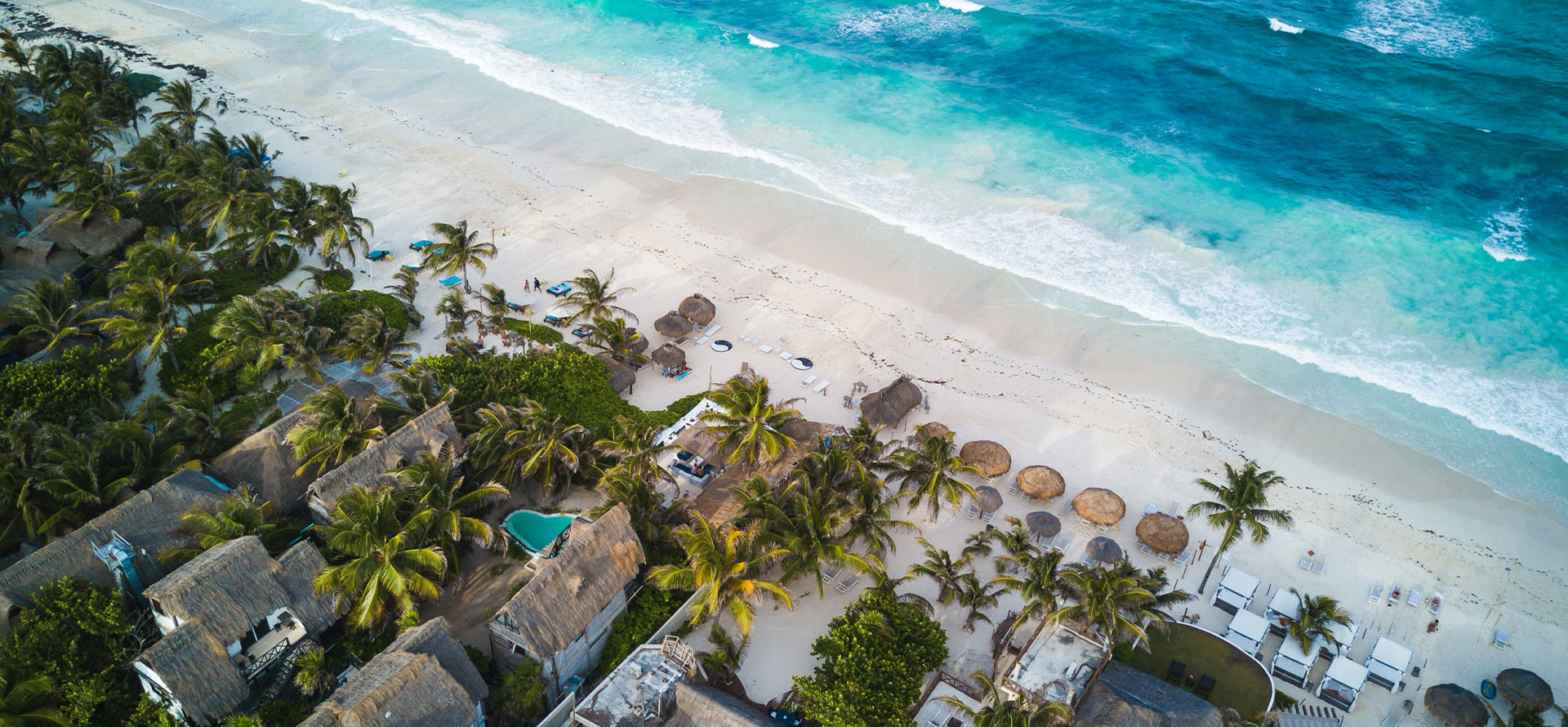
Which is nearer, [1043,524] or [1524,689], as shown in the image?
[1524,689]

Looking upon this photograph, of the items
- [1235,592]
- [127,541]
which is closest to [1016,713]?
[1235,592]

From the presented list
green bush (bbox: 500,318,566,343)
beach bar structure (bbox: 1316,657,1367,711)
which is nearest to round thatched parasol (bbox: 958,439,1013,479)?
beach bar structure (bbox: 1316,657,1367,711)

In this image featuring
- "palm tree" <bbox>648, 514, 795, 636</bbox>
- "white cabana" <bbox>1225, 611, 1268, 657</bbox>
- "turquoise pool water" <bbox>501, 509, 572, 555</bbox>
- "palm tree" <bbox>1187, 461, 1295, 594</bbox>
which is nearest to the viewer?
"palm tree" <bbox>648, 514, 795, 636</bbox>

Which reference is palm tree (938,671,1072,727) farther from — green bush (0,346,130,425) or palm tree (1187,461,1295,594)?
green bush (0,346,130,425)

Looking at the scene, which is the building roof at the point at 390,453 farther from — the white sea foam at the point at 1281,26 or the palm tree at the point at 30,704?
the white sea foam at the point at 1281,26

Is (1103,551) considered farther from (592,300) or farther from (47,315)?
(47,315)

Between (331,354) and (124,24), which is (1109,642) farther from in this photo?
(124,24)
